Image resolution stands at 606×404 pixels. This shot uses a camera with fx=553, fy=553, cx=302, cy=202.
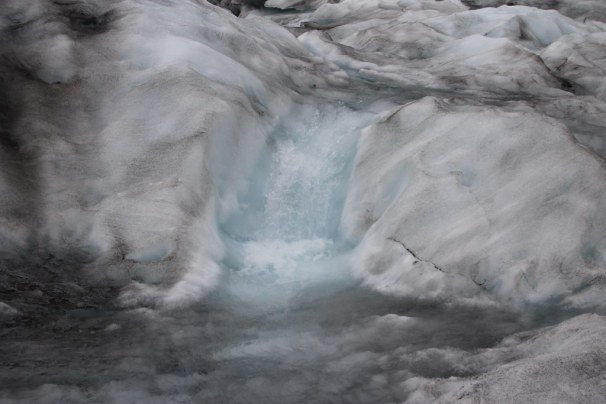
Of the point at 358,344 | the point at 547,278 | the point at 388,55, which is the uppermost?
the point at 547,278

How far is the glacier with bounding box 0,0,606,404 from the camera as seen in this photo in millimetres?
3600

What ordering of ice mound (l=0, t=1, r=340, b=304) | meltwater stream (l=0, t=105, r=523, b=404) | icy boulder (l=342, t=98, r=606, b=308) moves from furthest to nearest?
ice mound (l=0, t=1, r=340, b=304), icy boulder (l=342, t=98, r=606, b=308), meltwater stream (l=0, t=105, r=523, b=404)

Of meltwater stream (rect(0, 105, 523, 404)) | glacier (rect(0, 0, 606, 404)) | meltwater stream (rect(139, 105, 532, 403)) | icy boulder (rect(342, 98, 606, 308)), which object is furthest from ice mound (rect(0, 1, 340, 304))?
icy boulder (rect(342, 98, 606, 308))

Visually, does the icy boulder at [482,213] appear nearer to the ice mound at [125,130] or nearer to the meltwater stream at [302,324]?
the meltwater stream at [302,324]

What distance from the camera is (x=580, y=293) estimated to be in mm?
4301

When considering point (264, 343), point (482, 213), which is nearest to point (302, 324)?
point (264, 343)

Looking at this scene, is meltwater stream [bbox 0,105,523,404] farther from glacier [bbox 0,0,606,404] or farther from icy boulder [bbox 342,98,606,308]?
icy boulder [bbox 342,98,606,308]

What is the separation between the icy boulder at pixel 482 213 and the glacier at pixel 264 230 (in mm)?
20

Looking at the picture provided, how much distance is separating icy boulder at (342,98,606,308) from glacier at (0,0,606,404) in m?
0.02

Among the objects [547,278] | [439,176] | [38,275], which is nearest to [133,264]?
[38,275]

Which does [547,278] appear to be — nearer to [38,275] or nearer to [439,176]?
[439,176]

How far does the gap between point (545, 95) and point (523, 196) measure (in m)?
4.21

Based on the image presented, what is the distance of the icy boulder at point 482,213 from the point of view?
4.48 meters

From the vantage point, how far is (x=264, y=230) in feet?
19.6
